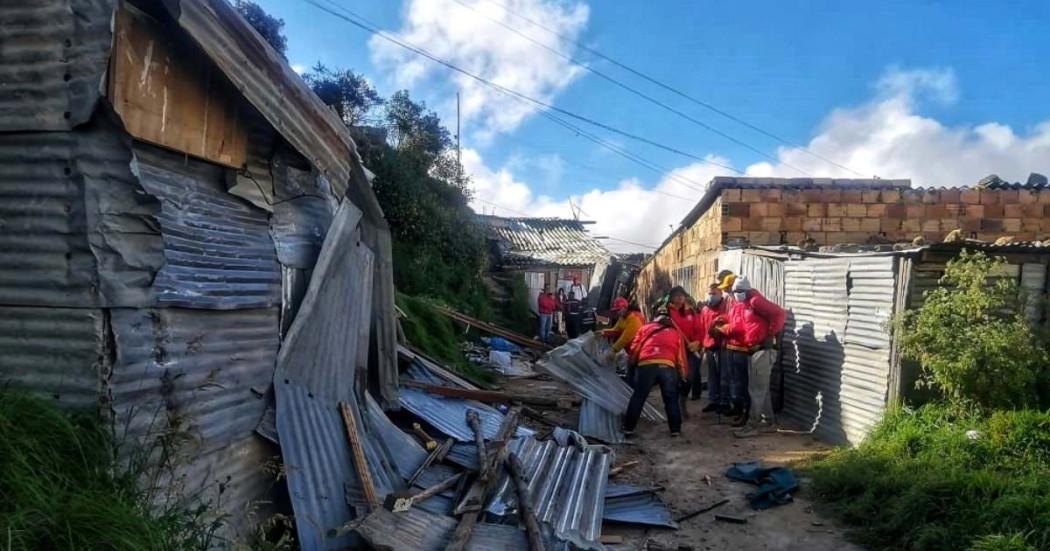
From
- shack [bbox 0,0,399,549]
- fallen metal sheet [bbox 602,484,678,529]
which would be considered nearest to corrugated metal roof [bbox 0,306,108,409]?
shack [bbox 0,0,399,549]

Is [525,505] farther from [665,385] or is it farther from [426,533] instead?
[665,385]

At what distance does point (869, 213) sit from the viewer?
11.4 meters

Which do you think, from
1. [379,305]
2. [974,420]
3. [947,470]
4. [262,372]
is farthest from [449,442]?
[974,420]

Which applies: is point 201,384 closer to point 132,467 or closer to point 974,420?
point 132,467

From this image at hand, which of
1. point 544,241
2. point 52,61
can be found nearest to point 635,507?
point 52,61

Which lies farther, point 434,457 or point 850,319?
point 850,319

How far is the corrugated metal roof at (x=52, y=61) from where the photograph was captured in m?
2.86

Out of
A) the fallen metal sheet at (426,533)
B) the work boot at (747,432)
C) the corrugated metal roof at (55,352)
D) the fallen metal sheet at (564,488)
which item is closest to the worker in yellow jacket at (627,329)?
the work boot at (747,432)

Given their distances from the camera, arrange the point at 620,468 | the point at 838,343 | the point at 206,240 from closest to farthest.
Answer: the point at 206,240, the point at 620,468, the point at 838,343

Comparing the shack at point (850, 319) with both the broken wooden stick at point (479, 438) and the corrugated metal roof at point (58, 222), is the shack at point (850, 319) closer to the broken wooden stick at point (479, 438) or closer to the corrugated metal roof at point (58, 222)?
the broken wooden stick at point (479, 438)

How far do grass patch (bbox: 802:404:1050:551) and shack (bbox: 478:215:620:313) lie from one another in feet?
43.2

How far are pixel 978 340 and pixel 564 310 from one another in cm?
1204

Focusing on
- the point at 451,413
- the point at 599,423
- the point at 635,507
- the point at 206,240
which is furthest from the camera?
the point at 599,423

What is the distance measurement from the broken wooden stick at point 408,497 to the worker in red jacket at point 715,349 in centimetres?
519
